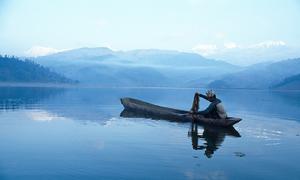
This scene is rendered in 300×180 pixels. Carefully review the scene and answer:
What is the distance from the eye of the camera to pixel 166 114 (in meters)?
32.8

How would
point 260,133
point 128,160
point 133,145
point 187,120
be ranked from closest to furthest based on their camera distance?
point 128,160, point 133,145, point 260,133, point 187,120

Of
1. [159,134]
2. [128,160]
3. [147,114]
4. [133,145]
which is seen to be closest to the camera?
[128,160]

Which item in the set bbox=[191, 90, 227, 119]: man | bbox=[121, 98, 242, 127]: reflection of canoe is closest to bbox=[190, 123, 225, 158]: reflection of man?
bbox=[121, 98, 242, 127]: reflection of canoe

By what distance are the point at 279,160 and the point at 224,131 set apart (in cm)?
937

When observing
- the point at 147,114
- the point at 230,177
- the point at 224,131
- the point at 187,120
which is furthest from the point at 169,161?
the point at 147,114

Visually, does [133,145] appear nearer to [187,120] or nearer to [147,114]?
[187,120]

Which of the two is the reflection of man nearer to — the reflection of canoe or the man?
the reflection of canoe

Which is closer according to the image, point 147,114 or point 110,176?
point 110,176

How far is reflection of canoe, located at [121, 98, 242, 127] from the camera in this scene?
91.5 ft

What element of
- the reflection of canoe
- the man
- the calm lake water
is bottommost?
the calm lake water

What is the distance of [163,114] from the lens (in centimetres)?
3325

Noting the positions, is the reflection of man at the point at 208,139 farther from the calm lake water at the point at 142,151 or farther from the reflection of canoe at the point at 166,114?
the reflection of canoe at the point at 166,114

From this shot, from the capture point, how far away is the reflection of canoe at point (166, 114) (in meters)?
27.9

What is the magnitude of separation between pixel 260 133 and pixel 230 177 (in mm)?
12944
